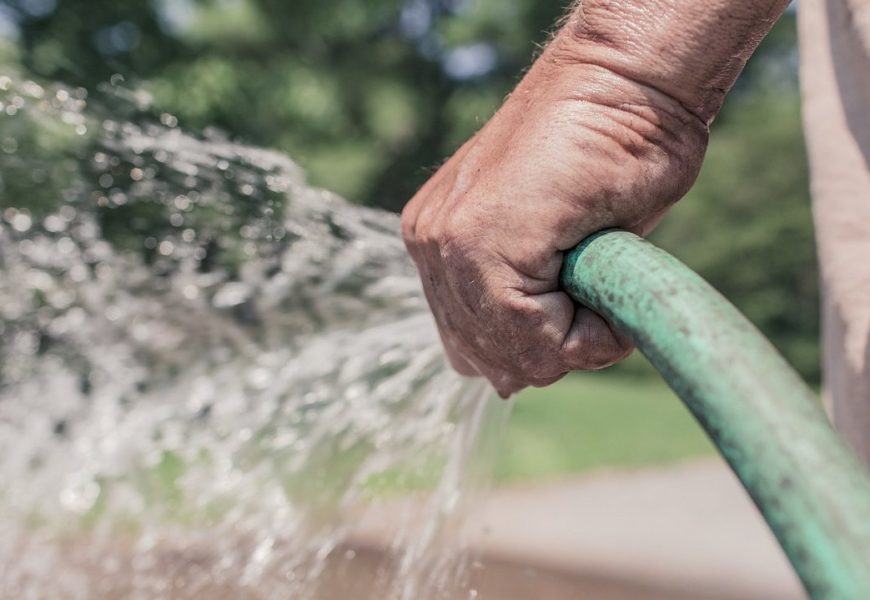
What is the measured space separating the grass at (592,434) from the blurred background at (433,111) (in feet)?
0.11

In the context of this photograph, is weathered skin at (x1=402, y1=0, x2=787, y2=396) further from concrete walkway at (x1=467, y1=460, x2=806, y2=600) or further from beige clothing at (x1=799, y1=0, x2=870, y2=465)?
concrete walkway at (x1=467, y1=460, x2=806, y2=600)

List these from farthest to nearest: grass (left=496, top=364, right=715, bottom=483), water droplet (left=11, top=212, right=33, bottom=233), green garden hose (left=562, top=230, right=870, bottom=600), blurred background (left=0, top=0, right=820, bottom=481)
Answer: blurred background (left=0, top=0, right=820, bottom=481) → grass (left=496, top=364, right=715, bottom=483) → water droplet (left=11, top=212, right=33, bottom=233) → green garden hose (left=562, top=230, right=870, bottom=600)

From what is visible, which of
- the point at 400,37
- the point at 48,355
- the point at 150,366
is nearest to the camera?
the point at 150,366

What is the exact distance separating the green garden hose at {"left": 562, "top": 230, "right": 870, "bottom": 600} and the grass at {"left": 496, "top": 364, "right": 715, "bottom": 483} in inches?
226

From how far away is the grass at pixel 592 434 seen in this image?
855 centimetres

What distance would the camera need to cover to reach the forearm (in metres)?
1.20

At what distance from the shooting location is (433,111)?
16.0 metres

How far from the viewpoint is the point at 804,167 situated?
55.9 ft

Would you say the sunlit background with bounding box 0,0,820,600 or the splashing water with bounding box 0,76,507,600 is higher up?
the splashing water with bounding box 0,76,507,600

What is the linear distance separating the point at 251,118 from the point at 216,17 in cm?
169

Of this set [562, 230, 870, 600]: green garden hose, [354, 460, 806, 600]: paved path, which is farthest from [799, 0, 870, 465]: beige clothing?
[354, 460, 806, 600]: paved path

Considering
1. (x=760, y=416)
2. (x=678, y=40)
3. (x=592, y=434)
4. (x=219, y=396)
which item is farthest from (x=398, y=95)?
(x=760, y=416)

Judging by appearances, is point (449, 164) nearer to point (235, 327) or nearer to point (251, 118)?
point (235, 327)

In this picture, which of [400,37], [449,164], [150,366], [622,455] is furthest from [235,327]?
[400,37]
